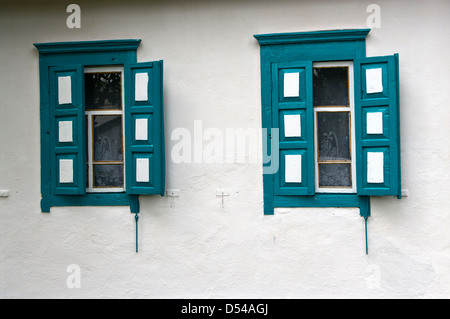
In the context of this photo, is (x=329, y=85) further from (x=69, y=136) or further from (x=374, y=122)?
(x=69, y=136)

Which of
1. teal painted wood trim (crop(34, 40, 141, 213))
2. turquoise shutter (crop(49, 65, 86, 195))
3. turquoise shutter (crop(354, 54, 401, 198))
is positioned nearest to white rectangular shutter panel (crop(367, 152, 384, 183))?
turquoise shutter (crop(354, 54, 401, 198))

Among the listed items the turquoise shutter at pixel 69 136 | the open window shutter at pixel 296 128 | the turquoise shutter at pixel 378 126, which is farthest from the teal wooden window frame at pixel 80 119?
the turquoise shutter at pixel 378 126

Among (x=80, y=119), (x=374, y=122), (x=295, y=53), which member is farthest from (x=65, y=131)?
(x=374, y=122)

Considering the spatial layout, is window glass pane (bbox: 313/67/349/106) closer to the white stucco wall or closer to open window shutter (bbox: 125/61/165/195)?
the white stucco wall

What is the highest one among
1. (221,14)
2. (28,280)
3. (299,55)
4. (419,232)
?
(221,14)

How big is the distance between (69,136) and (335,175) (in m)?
2.76

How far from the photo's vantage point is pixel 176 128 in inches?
150

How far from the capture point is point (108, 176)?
3904 mm

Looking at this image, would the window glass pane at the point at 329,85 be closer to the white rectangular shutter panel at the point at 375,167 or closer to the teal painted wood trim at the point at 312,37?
the teal painted wood trim at the point at 312,37

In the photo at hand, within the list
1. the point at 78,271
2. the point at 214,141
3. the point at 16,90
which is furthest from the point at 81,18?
the point at 78,271

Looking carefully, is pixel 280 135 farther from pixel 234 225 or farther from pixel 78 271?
pixel 78 271

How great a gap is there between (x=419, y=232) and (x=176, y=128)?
8.66ft

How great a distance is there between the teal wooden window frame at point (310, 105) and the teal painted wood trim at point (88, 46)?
4.49 ft

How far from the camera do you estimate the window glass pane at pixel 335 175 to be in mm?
3717
